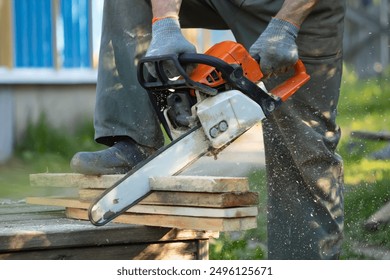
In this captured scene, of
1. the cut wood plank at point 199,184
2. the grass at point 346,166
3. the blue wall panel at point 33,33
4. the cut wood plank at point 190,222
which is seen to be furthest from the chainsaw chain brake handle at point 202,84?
the blue wall panel at point 33,33

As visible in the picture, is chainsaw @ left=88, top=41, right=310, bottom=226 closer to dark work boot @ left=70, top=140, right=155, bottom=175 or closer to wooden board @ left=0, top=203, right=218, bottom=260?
wooden board @ left=0, top=203, right=218, bottom=260

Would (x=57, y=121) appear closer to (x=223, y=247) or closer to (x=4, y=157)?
(x=4, y=157)

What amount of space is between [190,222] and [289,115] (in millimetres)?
631

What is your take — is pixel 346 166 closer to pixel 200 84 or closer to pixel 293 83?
pixel 293 83

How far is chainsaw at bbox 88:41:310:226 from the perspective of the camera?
9.25ft

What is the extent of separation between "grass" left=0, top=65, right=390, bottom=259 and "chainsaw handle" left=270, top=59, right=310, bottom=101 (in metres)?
1.27

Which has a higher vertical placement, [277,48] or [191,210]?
[277,48]

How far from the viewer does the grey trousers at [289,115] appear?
3297mm

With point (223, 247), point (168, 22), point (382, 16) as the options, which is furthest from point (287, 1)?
point (382, 16)

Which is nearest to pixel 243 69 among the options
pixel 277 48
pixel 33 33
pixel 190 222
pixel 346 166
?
pixel 277 48

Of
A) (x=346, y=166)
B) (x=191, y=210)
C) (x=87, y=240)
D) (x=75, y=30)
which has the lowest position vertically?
(x=346, y=166)

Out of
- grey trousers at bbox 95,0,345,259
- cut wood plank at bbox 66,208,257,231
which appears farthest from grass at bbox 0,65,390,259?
cut wood plank at bbox 66,208,257,231

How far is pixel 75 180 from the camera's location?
3264 millimetres

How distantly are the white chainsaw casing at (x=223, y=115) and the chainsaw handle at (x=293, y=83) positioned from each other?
216 mm
